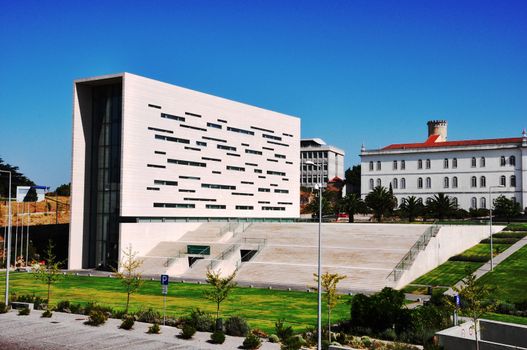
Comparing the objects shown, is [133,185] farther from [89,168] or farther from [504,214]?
[504,214]

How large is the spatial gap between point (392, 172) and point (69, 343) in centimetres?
10762

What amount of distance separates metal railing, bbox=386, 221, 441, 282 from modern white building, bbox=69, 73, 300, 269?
103ft

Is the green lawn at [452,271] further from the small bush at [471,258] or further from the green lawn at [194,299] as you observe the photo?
the green lawn at [194,299]

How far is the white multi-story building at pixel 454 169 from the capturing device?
112m

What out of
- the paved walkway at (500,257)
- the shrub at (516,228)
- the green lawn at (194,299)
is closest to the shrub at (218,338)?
the green lawn at (194,299)

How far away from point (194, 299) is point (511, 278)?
27738 mm

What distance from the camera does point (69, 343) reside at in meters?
26.5

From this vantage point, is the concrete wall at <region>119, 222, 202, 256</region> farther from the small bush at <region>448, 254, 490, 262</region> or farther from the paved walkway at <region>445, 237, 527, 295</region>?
the paved walkway at <region>445, 237, 527, 295</region>

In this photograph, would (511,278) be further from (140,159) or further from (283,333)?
(140,159)

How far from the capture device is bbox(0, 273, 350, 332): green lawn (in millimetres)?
35469

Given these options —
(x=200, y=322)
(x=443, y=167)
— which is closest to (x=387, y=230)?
(x=200, y=322)

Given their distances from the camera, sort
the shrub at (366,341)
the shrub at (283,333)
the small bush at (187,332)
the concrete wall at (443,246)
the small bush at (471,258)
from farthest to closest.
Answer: the small bush at (471,258) → the concrete wall at (443,246) → the small bush at (187,332) → the shrub at (283,333) → the shrub at (366,341)

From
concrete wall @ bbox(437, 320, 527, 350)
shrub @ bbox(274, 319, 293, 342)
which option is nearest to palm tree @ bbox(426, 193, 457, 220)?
concrete wall @ bbox(437, 320, 527, 350)

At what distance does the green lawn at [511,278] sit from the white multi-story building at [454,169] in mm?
55944
